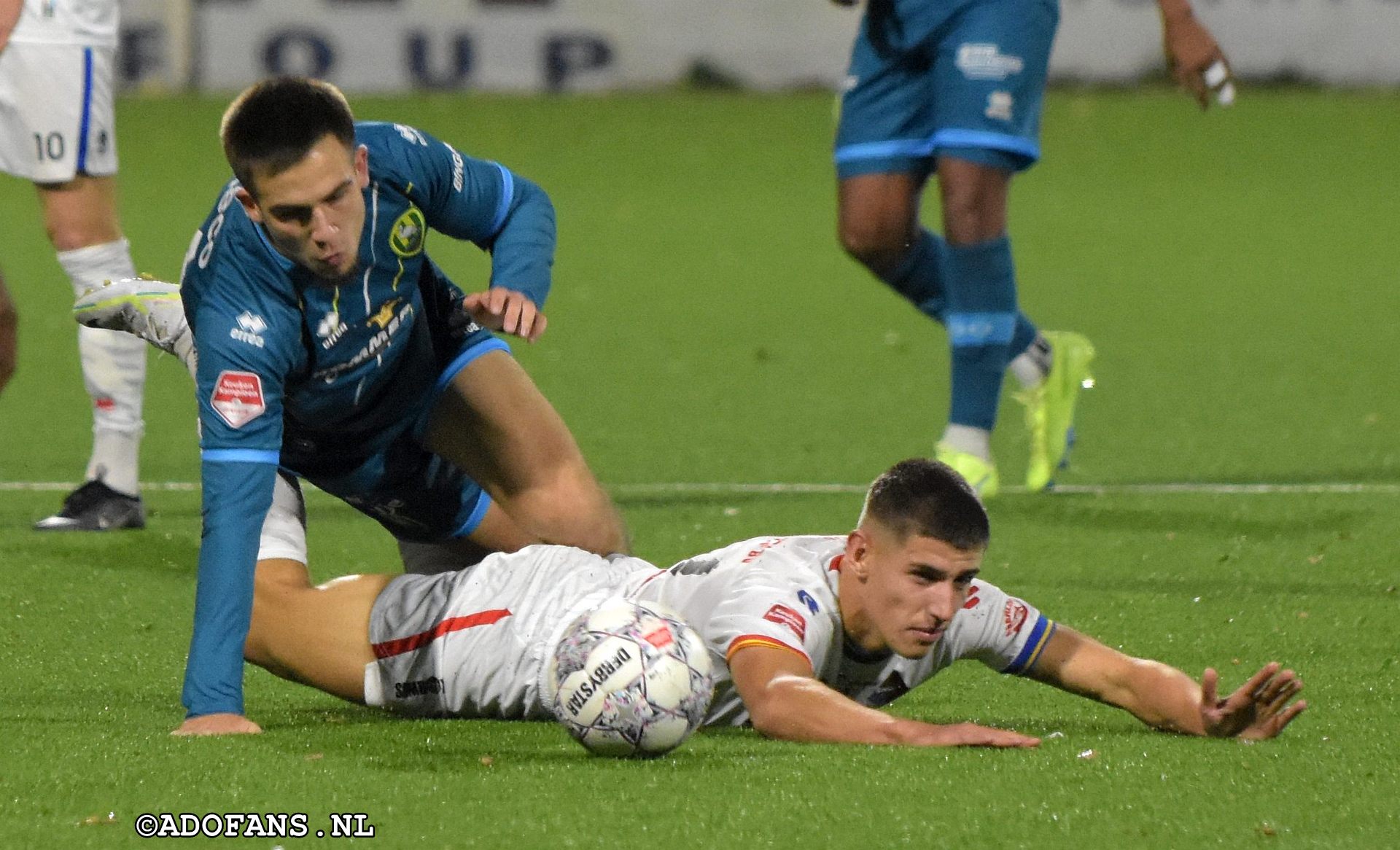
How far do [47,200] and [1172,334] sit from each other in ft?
18.9

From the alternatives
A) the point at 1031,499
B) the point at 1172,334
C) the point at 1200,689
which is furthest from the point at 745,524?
the point at 1172,334

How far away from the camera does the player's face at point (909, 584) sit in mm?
3807

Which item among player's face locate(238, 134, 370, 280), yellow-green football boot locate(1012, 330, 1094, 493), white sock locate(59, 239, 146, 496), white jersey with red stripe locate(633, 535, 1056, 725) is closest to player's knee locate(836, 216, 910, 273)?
yellow-green football boot locate(1012, 330, 1094, 493)

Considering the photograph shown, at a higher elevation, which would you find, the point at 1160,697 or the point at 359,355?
the point at 359,355

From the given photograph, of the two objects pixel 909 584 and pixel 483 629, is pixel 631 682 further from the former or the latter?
pixel 483 629

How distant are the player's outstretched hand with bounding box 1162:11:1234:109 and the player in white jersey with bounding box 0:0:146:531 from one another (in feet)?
9.55

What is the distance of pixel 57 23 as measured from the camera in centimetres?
601

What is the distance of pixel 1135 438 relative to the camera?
7.71 m

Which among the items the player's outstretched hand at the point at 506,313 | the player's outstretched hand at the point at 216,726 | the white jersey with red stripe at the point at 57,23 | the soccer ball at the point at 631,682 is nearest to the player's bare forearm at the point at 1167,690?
the soccer ball at the point at 631,682

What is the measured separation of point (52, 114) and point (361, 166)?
2.13 meters

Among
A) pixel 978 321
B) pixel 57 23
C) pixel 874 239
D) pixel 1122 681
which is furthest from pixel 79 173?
pixel 1122 681

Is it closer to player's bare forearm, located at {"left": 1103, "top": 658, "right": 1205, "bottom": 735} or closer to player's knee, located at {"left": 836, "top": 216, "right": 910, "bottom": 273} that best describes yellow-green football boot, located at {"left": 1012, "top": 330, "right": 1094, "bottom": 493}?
player's knee, located at {"left": 836, "top": 216, "right": 910, "bottom": 273}

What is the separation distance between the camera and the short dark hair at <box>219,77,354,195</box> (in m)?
3.93

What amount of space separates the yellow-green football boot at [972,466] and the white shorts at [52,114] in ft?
7.90
